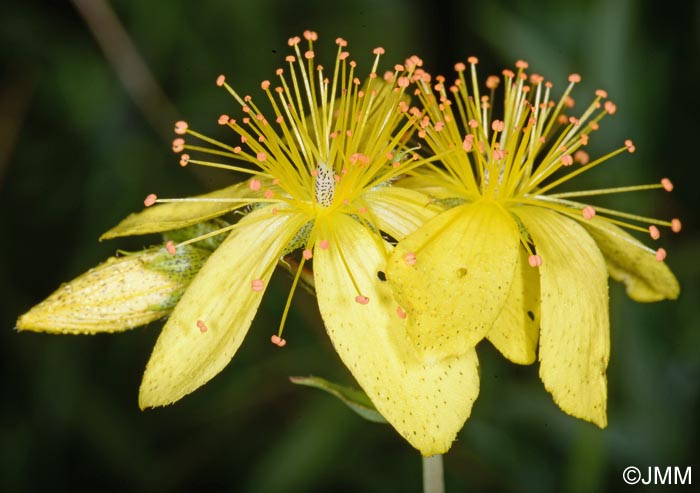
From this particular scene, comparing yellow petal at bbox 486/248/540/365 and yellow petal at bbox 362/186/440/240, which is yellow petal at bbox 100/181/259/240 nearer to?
yellow petal at bbox 362/186/440/240

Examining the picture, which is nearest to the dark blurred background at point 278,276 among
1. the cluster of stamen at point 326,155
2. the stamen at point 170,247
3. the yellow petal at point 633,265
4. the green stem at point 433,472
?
the yellow petal at point 633,265

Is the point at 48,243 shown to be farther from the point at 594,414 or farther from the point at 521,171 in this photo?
the point at 594,414

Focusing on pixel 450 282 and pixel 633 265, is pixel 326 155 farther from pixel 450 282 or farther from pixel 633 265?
pixel 633 265

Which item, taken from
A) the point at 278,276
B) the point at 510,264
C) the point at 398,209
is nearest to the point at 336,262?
the point at 398,209

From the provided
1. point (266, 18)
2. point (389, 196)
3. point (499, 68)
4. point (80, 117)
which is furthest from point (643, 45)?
point (80, 117)

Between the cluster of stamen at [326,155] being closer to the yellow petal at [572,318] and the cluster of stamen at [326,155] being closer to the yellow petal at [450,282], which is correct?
the yellow petal at [450,282]
